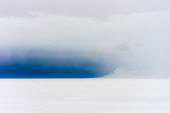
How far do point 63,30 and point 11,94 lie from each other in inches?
53.8

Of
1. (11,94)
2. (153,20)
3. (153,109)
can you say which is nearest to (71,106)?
(153,109)

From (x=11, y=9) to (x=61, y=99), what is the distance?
1.70m

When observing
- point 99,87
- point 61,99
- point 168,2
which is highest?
point 168,2

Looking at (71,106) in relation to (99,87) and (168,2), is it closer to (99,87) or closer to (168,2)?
(99,87)

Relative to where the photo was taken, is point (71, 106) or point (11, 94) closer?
point (71, 106)

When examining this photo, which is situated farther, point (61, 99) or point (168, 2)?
point (168, 2)

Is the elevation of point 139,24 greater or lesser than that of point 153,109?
greater

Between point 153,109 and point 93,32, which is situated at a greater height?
point 93,32

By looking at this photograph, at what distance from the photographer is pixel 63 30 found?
3.64m

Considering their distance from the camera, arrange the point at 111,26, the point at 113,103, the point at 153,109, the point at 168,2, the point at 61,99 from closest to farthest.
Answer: the point at 153,109
the point at 113,103
the point at 61,99
the point at 168,2
the point at 111,26

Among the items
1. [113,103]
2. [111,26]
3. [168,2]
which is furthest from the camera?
[111,26]

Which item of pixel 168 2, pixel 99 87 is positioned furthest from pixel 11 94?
pixel 168 2

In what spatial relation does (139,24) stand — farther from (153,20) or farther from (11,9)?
(11,9)

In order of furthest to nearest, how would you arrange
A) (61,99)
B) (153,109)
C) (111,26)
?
1. (111,26)
2. (61,99)
3. (153,109)
